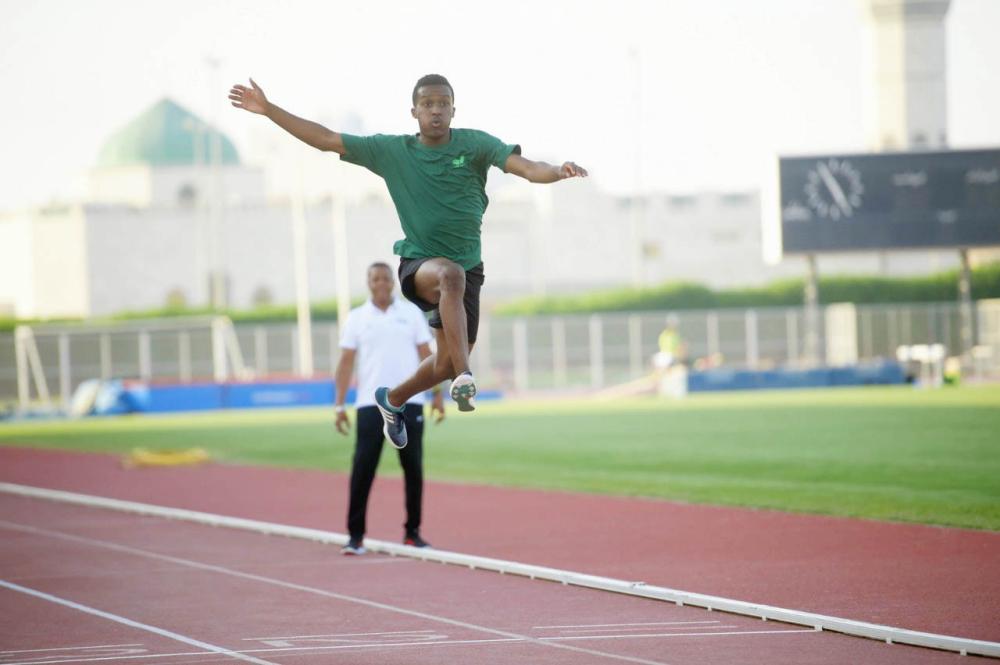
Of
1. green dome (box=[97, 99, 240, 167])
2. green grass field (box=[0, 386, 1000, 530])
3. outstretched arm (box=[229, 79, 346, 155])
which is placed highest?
green dome (box=[97, 99, 240, 167])

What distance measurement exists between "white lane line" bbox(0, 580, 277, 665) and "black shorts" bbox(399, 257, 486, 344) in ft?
7.19

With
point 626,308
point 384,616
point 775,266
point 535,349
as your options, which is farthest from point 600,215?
point 384,616

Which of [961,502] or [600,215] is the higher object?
[600,215]

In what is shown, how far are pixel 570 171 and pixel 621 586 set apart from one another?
3.22m

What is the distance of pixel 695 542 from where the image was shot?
41.6ft

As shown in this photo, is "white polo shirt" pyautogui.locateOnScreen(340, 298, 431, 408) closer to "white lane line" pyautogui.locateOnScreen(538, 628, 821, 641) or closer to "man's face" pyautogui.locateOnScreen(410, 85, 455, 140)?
"man's face" pyautogui.locateOnScreen(410, 85, 455, 140)

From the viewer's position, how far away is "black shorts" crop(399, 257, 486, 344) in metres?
8.60

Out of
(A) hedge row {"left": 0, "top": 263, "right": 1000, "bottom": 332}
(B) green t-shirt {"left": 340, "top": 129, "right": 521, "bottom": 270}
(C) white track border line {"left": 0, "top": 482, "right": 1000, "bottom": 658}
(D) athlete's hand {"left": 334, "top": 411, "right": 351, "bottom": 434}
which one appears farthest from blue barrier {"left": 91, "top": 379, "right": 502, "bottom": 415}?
(B) green t-shirt {"left": 340, "top": 129, "right": 521, "bottom": 270}

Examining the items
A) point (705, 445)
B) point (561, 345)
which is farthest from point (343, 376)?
point (561, 345)

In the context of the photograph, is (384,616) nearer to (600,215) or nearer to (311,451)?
(311,451)

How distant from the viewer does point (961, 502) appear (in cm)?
1501

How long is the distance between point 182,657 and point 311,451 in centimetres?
1868

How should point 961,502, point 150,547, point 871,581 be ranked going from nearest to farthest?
point 871,581, point 150,547, point 961,502

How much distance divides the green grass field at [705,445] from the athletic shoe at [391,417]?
19.5ft
